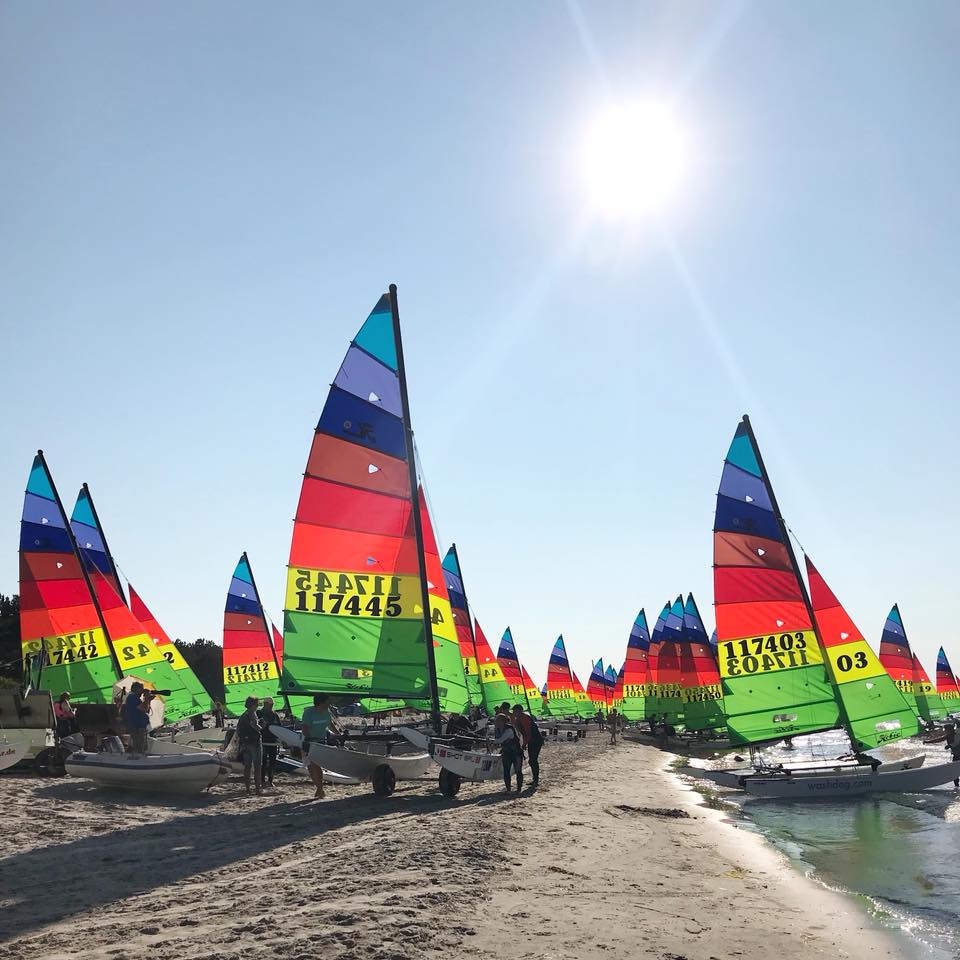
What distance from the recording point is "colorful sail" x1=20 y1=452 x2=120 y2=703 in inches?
1052

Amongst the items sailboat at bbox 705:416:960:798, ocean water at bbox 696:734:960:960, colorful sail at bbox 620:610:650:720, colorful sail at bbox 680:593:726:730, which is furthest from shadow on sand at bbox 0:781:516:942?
colorful sail at bbox 620:610:650:720

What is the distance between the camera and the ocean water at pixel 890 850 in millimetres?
10414

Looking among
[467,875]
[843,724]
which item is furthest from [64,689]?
[843,724]

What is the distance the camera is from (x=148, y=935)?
24.1 feet

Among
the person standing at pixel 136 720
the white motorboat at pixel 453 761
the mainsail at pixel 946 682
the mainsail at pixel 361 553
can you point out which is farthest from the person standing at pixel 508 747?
the mainsail at pixel 946 682

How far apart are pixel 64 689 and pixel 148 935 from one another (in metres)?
22.1

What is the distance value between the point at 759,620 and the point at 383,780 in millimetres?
13684

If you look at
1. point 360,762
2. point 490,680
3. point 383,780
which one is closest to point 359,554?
point 360,762

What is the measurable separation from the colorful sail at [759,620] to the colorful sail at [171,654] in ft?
66.5

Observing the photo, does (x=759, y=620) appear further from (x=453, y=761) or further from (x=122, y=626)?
(x=122, y=626)

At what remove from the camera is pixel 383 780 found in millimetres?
17328

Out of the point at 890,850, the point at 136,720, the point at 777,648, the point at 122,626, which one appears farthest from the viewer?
the point at 122,626

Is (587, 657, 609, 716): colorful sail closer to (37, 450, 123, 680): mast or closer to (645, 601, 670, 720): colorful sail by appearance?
(645, 601, 670, 720): colorful sail

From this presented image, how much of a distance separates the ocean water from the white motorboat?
5.80m
